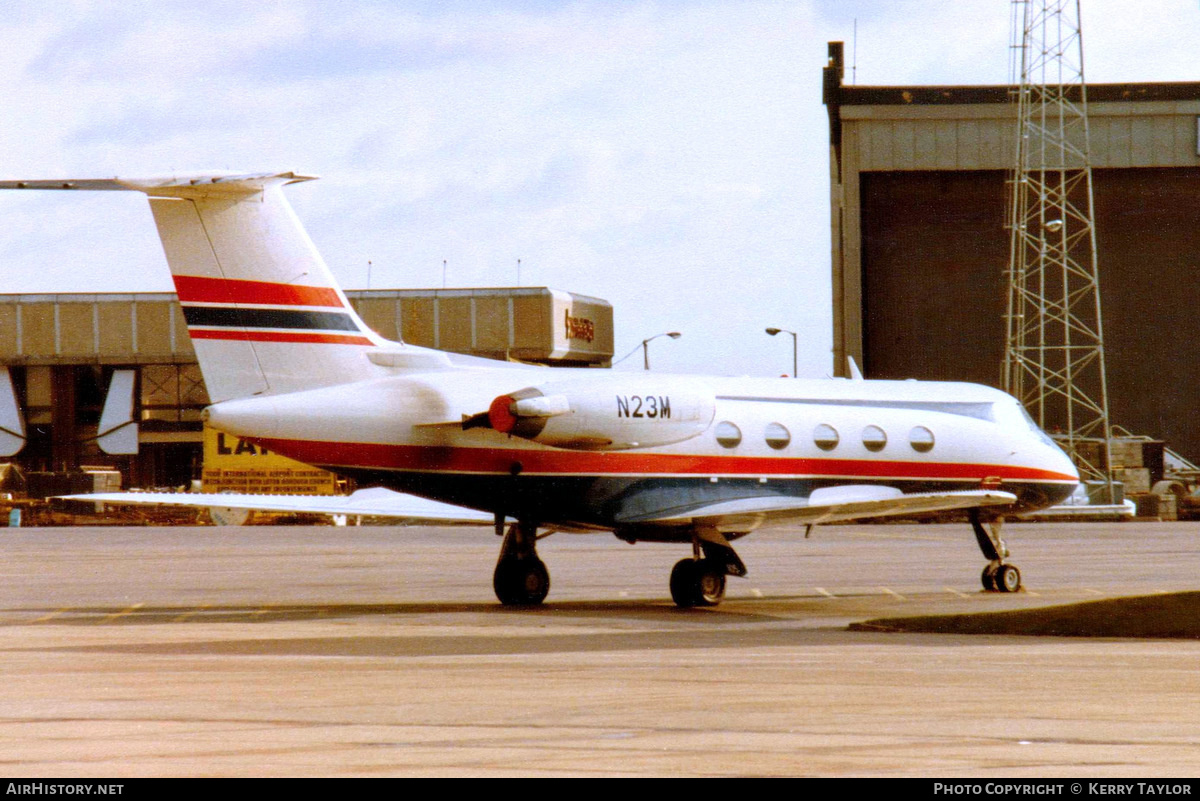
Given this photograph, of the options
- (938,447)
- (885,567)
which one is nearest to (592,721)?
(938,447)

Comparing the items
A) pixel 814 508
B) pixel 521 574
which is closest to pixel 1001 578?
pixel 814 508

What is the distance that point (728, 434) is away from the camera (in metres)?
23.0

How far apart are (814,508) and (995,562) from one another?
201 inches

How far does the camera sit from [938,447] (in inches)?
983

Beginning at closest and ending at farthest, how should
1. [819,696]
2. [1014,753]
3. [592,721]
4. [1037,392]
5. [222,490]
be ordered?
[1014,753] → [592,721] → [819,696] → [222,490] → [1037,392]

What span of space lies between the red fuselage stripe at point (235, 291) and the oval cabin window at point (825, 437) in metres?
8.16

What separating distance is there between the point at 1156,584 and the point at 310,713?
19.2 metres

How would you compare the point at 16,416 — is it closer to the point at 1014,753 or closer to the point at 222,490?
the point at 222,490

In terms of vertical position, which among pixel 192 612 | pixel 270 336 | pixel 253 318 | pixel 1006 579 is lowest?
pixel 1006 579

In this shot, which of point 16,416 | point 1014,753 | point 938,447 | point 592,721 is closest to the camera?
point 1014,753

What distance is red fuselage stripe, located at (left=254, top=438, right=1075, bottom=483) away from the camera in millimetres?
20312

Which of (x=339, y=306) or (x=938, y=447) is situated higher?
(x=339, y=306)

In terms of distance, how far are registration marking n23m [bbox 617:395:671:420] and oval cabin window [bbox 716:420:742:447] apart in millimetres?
1140

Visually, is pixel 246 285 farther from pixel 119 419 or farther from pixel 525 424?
pixel 119 419
